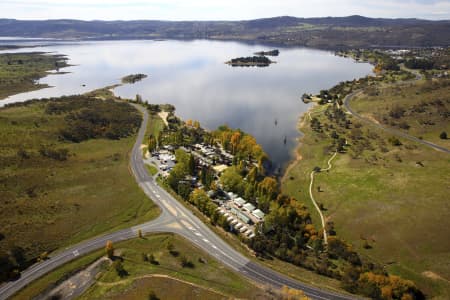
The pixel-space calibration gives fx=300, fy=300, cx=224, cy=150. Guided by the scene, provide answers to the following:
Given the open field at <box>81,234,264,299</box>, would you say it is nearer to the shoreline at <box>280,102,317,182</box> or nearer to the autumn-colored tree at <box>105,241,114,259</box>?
the autumn-colored tree at <box>105,241,114,259</box>

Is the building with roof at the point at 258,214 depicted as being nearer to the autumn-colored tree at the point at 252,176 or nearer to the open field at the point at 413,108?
the autumn-colored tree at the point at 252,176

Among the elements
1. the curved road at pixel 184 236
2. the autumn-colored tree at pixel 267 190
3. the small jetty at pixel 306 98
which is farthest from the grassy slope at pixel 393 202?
the small jetty at pixel 306 98

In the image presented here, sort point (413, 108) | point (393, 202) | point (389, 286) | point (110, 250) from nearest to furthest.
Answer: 1. point (389, 286)
2. point (110, 250)
3. point (393, 202)
4. point (413, 108)

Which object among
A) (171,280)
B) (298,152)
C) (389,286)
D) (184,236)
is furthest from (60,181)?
(389,286)

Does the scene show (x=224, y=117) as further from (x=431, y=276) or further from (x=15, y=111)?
(x=431, y=276)

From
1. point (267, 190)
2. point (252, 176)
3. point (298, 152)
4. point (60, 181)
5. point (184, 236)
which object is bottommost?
point (184, 236)

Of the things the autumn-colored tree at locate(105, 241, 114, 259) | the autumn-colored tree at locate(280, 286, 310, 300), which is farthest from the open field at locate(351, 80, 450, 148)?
the autumn-colored tree at locate(105, 241, 114, 259)

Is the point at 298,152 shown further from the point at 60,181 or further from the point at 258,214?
the point at 60,181
